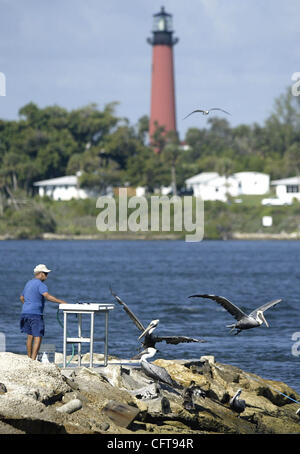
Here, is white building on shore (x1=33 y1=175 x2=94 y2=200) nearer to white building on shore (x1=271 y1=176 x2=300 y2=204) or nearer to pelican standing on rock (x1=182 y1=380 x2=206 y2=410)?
white building on shore (x1=271 y1=176 x2=300 y2=204)

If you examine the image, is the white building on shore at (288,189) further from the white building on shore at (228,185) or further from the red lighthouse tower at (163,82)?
the red lighthouse tower at (163,82)

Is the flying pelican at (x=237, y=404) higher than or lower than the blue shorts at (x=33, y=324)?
lower

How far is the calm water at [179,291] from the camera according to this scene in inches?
1032

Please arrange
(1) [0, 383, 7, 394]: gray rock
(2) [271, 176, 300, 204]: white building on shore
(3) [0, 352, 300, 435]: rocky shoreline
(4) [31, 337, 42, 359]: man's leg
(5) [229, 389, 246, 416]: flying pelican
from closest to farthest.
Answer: (3) [0, 352, 300, 435]: rocky shoreline < (1) [0, 383, 7, 394]: gray rock < (4) [31, 337, 42, 359]: man's leg < (5) [229, 389, 246, 416]: flying pelican < (2) [271, 176, 300, 204]: white building on shore

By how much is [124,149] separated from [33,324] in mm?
115726

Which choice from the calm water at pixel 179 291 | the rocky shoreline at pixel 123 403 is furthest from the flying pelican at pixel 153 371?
the calm water at pixel 179 291

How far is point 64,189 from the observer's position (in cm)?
12750

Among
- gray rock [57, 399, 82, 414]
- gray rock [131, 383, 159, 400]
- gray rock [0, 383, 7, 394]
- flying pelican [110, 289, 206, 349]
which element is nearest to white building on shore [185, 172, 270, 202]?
flying pelican [110, 289, 206, 349]

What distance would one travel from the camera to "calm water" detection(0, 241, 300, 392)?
2620 cm

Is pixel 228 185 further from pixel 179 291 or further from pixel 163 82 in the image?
pixel 179 291

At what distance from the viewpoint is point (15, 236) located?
12394cm

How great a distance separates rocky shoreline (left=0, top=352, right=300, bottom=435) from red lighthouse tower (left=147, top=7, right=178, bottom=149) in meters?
116

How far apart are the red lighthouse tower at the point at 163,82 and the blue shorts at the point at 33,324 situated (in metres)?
117
